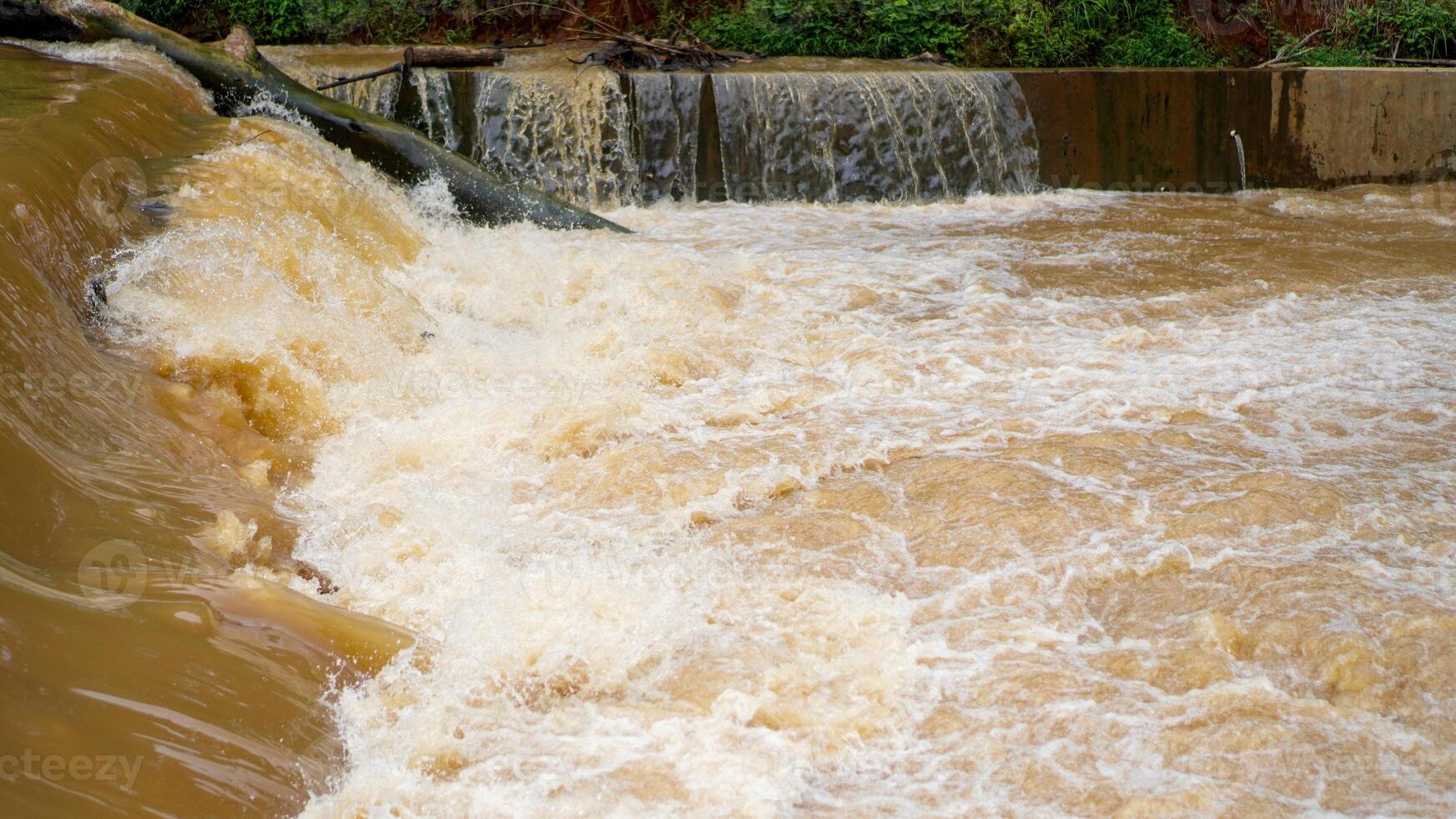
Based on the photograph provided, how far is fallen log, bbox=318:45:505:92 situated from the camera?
8062 millimetres

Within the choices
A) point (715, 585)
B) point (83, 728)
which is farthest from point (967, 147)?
point (83, 728)

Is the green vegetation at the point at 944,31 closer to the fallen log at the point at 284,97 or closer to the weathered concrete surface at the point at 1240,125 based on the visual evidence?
the weathered concrete surface at the point at 1240,125

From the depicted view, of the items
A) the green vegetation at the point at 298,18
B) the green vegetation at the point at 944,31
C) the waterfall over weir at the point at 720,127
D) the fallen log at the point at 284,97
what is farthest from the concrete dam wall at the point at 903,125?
the fallen log at the point at 284,97

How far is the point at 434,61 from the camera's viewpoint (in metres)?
8.52

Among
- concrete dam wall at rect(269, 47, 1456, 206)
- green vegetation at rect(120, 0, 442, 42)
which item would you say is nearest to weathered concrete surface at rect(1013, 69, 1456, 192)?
concrete dam wall at rect(269, 47, 1456, 206)

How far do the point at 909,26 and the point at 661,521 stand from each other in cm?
814

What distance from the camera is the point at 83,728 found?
1.89 meters

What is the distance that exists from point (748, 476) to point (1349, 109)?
26.0 ft

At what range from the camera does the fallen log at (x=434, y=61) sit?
8.06m

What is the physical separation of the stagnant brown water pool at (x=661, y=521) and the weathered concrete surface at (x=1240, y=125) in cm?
348

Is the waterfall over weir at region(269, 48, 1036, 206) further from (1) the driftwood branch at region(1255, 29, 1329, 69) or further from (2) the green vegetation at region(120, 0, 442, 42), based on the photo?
(1) the driftwood branch at region(1255, 29, 1329, 69)

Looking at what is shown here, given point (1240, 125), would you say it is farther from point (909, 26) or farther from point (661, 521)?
point (661, 521)

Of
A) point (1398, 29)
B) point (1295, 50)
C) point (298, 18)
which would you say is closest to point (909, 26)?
point (1295, 50)

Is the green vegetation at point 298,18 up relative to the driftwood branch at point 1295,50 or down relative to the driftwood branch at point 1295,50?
up
